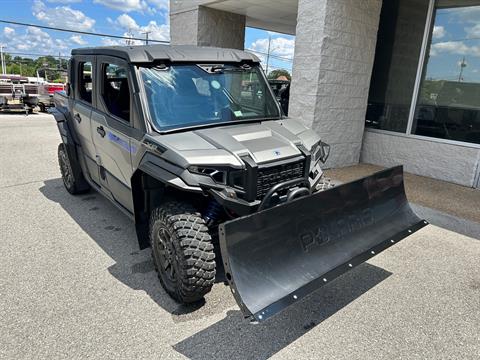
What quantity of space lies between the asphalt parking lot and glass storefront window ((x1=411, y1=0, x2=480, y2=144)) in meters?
3.24

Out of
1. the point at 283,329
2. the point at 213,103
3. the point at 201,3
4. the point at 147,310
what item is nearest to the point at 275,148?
the point at 213,103

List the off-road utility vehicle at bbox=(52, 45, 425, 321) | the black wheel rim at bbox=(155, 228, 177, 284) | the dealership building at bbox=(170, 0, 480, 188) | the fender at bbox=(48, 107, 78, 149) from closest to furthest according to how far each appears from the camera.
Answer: the off-road utility vehicle at bbox=(52, 45, 425, 321), the black wheel rim at bbox=(155, 228, 177, 284), the fender at bbox=(48, 107, 78, 149), the dealership building at bbox=(170, 0, 480, 188)

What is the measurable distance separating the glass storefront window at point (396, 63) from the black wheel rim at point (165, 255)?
6189 mm

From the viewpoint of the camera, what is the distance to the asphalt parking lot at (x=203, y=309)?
2539 mm

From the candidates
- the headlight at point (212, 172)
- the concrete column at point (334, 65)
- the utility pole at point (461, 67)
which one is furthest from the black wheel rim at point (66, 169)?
the utility pole at point (461, 67)

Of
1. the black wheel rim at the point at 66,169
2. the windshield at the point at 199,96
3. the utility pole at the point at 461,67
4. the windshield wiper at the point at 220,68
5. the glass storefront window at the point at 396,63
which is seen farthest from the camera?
the glass storefront window at the point at 396,63

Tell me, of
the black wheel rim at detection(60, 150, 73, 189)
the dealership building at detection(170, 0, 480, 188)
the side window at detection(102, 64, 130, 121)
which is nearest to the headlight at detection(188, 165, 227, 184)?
the side window at detection(102, 64, 130, 121)

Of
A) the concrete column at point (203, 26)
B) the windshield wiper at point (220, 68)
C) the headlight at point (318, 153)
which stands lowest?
the headlight at point (318, 153)

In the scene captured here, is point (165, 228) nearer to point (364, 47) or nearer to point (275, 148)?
point (275, 148)

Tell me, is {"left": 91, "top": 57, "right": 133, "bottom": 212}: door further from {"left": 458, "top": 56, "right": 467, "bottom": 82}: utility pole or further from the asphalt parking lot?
{"left": 458, "top": 56, "right": 467, "bottom": 82}: utility pole

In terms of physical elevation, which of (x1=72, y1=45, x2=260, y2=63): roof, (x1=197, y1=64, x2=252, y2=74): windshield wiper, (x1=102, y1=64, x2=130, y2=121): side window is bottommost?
(x1=102, y1=64, x2=130, y2=121): side window

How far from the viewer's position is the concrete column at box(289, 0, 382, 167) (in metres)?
6.46

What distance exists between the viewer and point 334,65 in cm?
670

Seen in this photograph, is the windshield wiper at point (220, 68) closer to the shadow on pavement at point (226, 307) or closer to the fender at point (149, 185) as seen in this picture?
the fender at point (149, 185)
